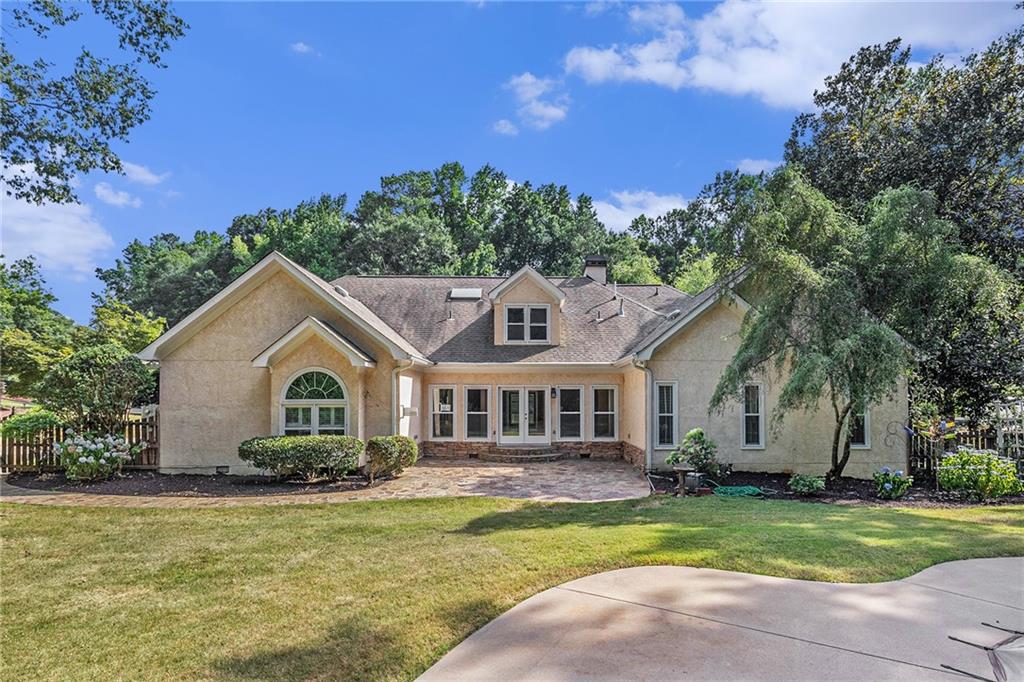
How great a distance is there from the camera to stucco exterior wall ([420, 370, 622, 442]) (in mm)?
17453

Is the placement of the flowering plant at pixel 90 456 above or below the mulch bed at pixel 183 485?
above

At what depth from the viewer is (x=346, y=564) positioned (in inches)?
246

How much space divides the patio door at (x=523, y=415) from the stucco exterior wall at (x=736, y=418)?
14.2 ft

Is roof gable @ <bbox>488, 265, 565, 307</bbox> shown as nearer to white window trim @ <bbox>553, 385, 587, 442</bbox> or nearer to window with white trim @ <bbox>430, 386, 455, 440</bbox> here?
white window trim @ <bbox>553, 385, 587, 442</bbox>

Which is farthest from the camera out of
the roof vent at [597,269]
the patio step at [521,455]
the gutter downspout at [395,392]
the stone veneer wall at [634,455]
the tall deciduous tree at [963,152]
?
the roof vent at [597,269]

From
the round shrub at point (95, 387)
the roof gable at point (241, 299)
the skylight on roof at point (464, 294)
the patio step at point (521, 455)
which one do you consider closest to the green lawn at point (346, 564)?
the round shrub at point (95, 387)

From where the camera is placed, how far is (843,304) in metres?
11.1

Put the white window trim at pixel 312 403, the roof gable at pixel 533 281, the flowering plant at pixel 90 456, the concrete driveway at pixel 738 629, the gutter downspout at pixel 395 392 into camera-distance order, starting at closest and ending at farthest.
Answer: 1. the concrete driveway at pixel 738 629
2. the flowering plant at pixel 90 456
3. the white window trim at pixel 312 403
4. the gutter downspout at pixel 395 392
5. the roof gable at pixel 533 281

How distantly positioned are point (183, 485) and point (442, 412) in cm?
748

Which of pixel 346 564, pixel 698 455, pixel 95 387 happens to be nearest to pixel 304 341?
pixel 95 387

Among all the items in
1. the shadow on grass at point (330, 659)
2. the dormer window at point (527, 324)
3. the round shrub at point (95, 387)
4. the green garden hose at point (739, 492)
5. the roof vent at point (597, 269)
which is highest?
the roof vent at point (597, 269)

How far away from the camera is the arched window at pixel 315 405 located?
13710 millimetres

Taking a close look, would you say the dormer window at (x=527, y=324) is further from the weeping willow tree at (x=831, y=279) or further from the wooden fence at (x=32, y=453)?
the wooden fence at (x=32, y=453)

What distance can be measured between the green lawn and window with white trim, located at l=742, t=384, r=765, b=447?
4.42m
